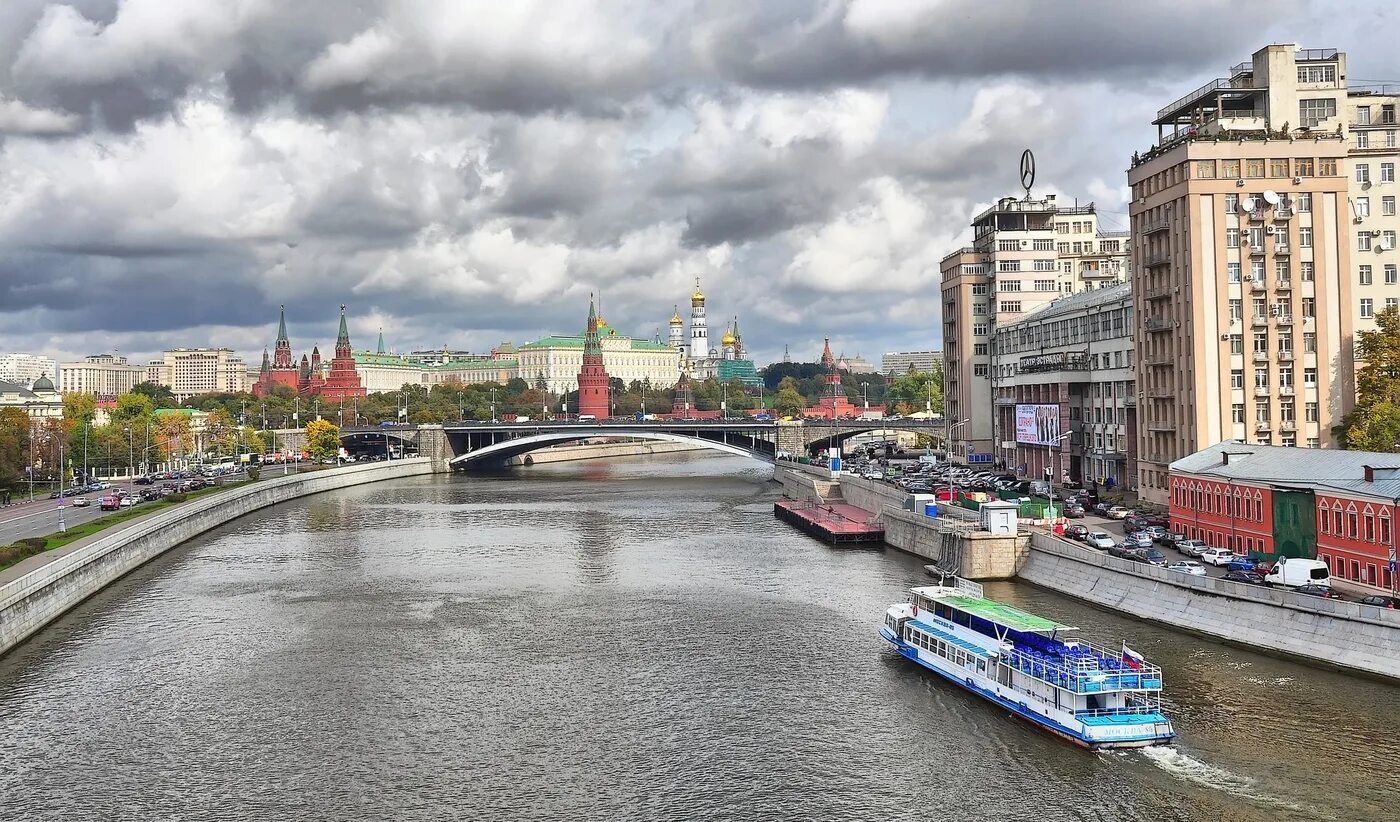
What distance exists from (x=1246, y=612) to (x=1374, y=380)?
28.4 metres

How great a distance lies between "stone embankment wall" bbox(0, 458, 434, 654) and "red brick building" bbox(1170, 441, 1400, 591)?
158ft

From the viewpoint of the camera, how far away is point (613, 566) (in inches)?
2621

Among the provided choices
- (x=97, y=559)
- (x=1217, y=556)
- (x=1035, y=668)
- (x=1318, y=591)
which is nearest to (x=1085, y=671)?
(x=1035, y=668)

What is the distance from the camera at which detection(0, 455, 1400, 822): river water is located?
3011 centimetres

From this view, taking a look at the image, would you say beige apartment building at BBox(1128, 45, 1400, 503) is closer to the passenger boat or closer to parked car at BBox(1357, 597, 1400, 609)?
parked car at BBox(1357, 597, 1400, 609)

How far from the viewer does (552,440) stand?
523 ft

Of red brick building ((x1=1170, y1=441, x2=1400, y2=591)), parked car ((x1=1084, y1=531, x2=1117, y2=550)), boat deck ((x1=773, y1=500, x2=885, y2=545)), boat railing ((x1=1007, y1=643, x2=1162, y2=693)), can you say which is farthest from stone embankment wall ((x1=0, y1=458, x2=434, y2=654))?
red brick building ((x1=1170, y1=441, x2=1400, y2=591))

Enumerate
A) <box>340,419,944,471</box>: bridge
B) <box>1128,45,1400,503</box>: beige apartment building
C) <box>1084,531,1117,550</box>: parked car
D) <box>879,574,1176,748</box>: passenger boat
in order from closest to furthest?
Result: <box>879,574,1176,748</box>: passenger boat → <box>1084,531,1117,550</box>: parked car → <box>1128,45,1400,503</box>: beige apartment building → <box>340,419,944,471</box>: bridge

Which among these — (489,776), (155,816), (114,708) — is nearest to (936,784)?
(489,776)

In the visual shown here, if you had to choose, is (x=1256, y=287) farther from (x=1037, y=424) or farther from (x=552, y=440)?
(x=552, y=440)

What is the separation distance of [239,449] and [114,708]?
134 meters

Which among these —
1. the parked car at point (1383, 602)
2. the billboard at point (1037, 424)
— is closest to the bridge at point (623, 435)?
the billboard at point (1037, 424)

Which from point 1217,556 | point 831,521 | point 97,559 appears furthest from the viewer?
point 831,521

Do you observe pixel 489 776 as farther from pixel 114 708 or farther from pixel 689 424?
pixel 689 424
